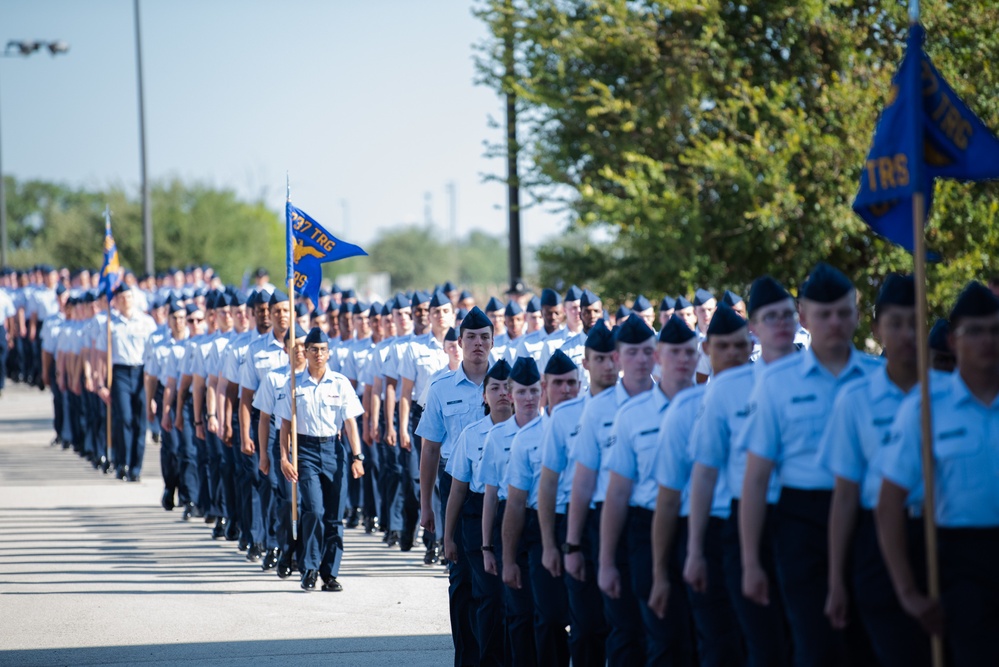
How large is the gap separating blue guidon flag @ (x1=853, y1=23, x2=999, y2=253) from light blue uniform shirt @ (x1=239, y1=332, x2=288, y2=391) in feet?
25.9

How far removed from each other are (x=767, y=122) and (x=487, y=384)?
12171 mm

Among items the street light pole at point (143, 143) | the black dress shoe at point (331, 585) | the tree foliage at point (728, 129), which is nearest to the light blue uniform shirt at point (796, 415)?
the black dress shoe at point (331, 585)

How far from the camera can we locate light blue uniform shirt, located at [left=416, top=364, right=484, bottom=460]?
9.90 meters

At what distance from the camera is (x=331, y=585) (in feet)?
38.4

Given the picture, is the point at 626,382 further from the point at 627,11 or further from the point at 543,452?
the point at 627,11

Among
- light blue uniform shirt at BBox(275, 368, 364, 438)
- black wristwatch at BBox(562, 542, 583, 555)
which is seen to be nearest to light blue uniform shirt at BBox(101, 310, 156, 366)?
light blue uniform shirt at BBox(275, 368, 364, 438)

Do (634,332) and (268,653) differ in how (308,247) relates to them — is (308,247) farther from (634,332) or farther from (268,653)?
(634,332)

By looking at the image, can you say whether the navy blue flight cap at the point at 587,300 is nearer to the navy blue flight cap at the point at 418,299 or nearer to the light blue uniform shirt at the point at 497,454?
the navy blue flight cap at the point at 418,299

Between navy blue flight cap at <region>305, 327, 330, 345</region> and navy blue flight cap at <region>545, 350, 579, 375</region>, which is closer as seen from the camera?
navy blue flight cap at <region>545, 350, 579, 375</region>

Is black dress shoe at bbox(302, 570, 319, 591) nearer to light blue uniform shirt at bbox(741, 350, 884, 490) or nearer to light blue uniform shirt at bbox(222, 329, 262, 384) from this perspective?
light blue uniform shirt at bbox(222, 329, 262, 384)

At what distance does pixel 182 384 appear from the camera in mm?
16172

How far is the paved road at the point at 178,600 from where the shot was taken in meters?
9.56

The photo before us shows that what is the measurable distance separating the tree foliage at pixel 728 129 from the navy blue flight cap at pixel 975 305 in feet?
44.4

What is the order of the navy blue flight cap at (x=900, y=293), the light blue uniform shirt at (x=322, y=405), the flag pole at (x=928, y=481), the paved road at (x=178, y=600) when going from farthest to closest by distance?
the light blue uniform shirt at (x=322, y=405)
the paved road at (x=178, y=600)
the navy blue flight cap at (x=900, y=293)
the flag pole at (x=928, y=481)
